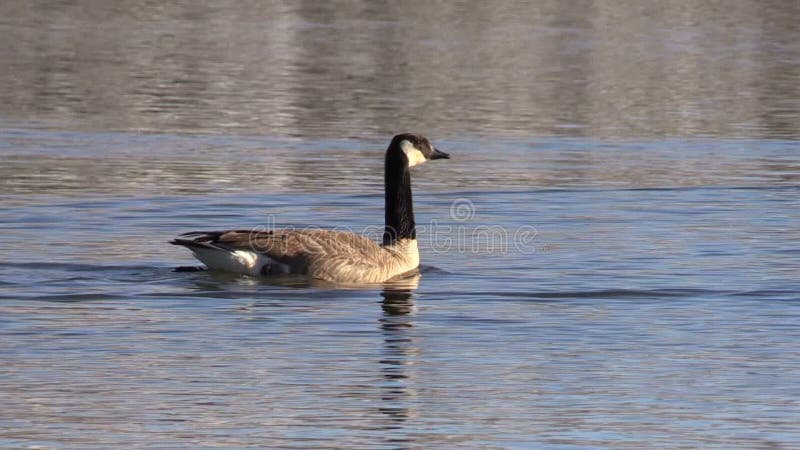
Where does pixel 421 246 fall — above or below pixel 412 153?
below

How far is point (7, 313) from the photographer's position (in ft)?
47.8

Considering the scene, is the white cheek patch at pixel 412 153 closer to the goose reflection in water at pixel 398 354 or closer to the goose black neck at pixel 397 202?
the goose black neck at pixel 397 202

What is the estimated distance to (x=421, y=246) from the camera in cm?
1938

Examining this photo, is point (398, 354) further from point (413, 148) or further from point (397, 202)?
point (413, 148)

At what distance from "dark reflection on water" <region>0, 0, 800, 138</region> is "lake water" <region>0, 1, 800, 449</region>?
0.17 meters

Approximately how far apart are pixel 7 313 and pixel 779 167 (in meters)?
14.0

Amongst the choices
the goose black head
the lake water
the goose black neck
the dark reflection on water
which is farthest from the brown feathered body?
the dark reflection on water

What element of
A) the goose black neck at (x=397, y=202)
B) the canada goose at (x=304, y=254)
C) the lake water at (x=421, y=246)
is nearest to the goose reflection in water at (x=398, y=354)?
the lake water at (x=421, y=246)

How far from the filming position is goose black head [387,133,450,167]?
1770 cm

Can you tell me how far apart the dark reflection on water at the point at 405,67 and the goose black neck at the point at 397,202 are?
37.6 ft

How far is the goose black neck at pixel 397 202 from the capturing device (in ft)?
57.6

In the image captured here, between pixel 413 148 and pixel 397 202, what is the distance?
1.92 ft
